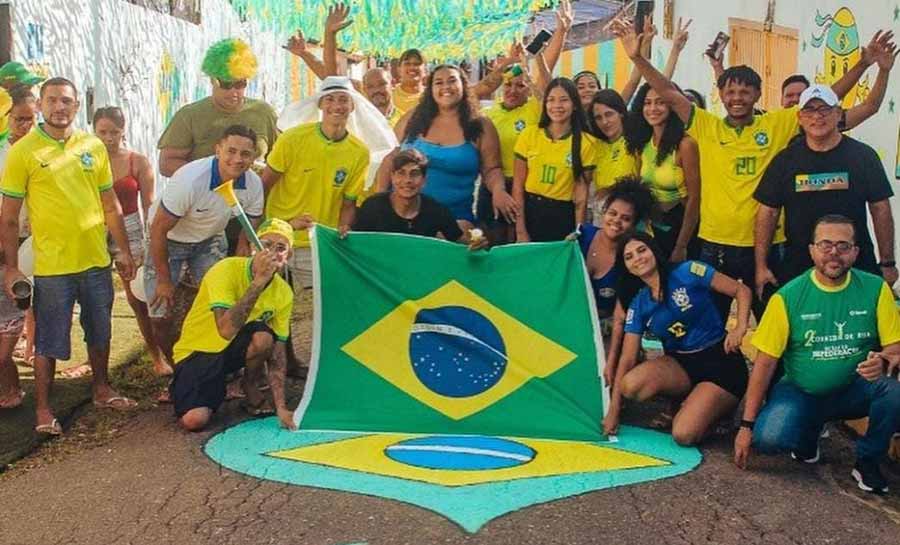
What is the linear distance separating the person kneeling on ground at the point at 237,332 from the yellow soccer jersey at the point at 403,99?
278cm

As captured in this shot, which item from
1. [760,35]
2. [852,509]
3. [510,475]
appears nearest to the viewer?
[852,509]

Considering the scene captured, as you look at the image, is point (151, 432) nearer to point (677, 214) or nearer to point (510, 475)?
point (510, 475)

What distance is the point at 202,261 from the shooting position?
6.10 m

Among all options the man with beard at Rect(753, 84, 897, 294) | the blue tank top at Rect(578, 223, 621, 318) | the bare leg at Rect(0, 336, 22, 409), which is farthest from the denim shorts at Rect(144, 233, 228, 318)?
the man with beard at Rect(753, 84, 897, 294)

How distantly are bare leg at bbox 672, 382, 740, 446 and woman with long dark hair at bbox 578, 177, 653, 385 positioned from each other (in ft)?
1.44

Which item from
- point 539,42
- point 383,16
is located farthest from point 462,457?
point 383,16

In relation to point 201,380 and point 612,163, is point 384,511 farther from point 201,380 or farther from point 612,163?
point 612,163

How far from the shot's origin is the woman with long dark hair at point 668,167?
5918 mm

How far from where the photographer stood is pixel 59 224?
214 inches

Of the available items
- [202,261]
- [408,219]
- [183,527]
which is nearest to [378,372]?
[408,219]

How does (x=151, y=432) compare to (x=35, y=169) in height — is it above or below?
below

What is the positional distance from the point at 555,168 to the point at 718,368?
1.56 metres

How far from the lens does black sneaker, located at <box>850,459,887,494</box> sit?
4.60m

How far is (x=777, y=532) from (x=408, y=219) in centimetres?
269
